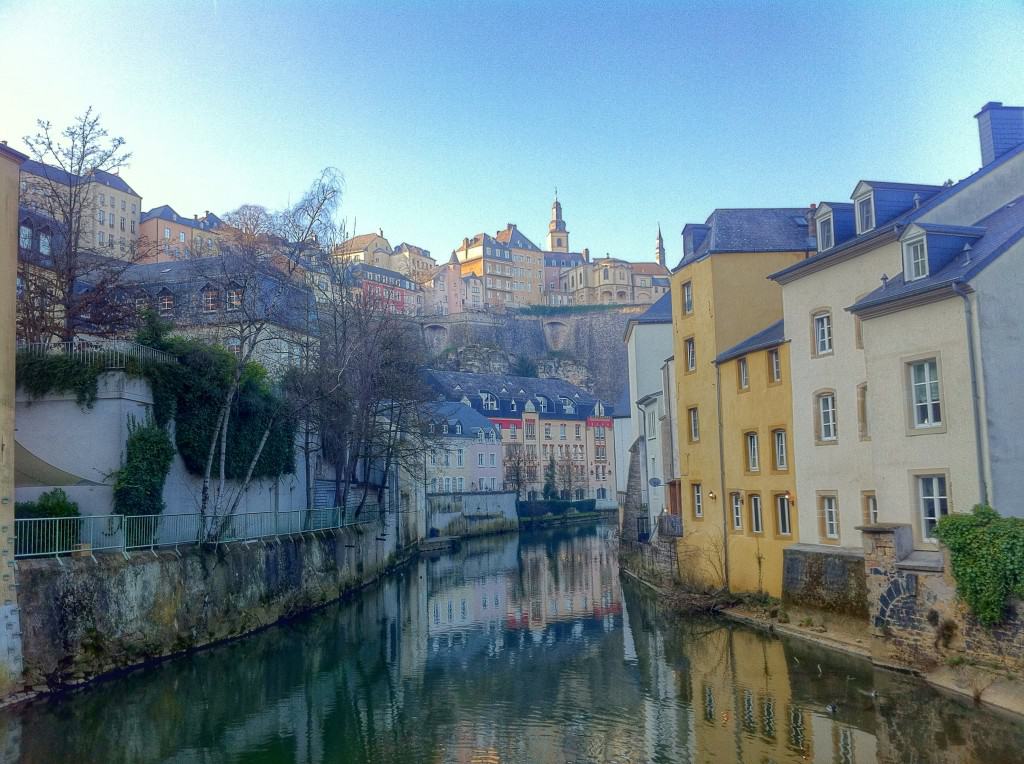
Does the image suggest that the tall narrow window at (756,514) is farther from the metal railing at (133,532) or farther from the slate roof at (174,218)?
the slate roof at (174,218)

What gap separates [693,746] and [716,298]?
15092 mm

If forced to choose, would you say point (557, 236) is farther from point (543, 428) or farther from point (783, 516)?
point (783, 516)

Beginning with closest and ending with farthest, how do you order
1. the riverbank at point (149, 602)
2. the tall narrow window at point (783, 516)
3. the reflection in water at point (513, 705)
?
the reflection in water at point (513, 705) → the riverbank at point (149, 602) → the tall narrow window at point (783, 516)

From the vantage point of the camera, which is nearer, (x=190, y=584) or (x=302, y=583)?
(x=190, y=584)

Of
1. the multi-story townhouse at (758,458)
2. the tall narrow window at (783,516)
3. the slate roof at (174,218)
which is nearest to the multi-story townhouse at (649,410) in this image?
the multi-story townhouse at (758,458)

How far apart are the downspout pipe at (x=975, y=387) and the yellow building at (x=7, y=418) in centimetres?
1711

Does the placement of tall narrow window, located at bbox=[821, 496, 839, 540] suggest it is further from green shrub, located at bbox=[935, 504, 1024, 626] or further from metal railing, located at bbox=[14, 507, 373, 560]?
metal railing, located at bbox=[14, 507, 373, 560]

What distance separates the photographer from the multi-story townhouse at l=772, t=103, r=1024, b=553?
52.7 ft

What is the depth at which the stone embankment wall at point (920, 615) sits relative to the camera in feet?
48.3

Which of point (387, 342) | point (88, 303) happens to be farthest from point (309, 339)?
point (88, 303)

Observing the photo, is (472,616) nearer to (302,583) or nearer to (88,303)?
(302,583)

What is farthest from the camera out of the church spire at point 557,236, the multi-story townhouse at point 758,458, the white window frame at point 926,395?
the church spire at point 557,236

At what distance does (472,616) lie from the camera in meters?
28.0

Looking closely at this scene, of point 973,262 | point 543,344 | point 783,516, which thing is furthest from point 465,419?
point 973,262
